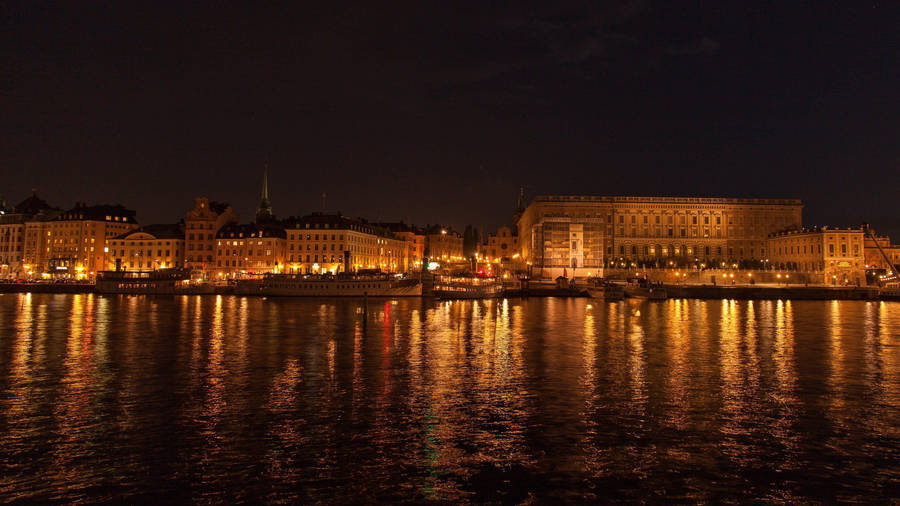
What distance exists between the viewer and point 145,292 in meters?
87.2

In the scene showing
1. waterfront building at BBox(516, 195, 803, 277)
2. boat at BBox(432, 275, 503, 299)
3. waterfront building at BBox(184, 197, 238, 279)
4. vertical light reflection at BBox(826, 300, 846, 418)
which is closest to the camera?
vertical light reflection at BBox(826, 300, 846, 418)

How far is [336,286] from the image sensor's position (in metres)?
81.6

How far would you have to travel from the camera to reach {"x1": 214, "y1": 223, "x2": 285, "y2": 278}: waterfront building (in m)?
107

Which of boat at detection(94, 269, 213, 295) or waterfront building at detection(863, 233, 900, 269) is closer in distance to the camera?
boat at detection(94, 269, 213, 295)

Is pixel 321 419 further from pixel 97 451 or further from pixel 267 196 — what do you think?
pixel 267 196

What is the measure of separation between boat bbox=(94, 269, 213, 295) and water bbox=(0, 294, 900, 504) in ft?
185

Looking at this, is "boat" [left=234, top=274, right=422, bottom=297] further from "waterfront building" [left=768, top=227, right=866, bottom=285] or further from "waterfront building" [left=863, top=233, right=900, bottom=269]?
"waterfront building" [left=863, top=233, right=900, bottom=269]

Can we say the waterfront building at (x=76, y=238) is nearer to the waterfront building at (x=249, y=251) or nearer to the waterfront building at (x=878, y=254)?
the waterfront building at (x=249, y=251)

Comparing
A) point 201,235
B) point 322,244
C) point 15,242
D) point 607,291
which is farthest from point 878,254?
point 15,242

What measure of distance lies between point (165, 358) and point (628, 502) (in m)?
22.9

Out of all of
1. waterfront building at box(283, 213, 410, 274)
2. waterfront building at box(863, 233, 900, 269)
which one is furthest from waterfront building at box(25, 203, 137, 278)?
waterfront building at box(863, 233, 900, 269)

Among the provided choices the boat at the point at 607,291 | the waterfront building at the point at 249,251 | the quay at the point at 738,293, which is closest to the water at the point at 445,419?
the boat at the point at 607,291

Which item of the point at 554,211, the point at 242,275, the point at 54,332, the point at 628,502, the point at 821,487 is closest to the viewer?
the point at 628,502

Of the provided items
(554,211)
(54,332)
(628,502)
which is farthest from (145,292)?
(628,502)
